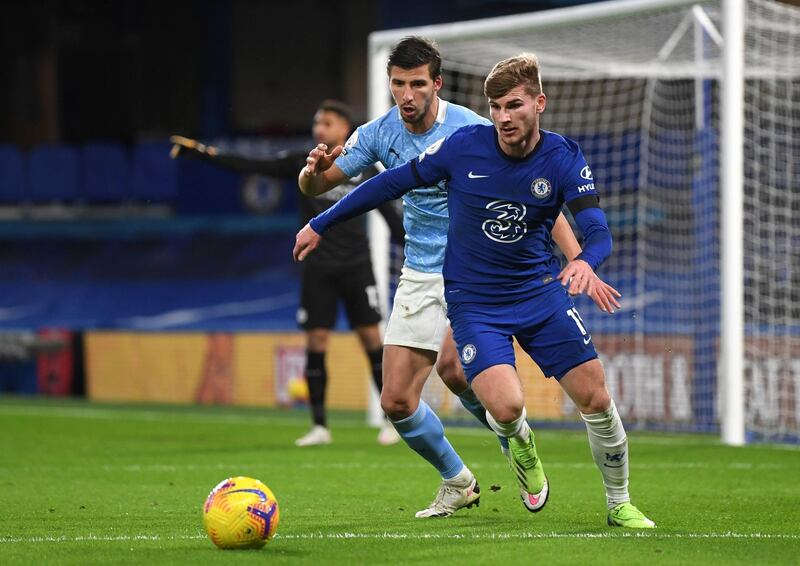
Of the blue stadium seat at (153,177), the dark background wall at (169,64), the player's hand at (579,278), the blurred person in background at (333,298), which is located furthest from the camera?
the dark background wall at (169,64)

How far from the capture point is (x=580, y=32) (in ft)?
40.7

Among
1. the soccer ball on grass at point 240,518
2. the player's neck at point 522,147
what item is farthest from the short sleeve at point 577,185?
the soccer ball on grass at point 240,518

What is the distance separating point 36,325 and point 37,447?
9.93m

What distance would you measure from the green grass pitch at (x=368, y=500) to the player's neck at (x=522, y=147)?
156 centimetres

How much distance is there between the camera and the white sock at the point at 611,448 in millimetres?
6070

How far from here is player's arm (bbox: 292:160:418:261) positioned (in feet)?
20.1

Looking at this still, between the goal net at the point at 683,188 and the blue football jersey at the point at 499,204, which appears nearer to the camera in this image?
the blue football jersey at the point at 499,204

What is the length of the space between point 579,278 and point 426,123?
1.63m

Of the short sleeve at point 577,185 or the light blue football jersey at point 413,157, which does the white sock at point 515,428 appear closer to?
the short sleeve at point 577,185

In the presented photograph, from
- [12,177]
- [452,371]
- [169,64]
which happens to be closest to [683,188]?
[452,371]

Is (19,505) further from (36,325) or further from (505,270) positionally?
(36,325)

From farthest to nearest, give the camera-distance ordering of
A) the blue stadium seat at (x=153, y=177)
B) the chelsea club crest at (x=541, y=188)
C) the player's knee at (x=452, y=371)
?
the blue stadium seat at (x=153, y=177), the player's knee at (x=452, y=371), the chelsea club crest at (x=541, y=188)

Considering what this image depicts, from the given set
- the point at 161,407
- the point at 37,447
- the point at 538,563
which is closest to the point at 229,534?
the point at 538,563

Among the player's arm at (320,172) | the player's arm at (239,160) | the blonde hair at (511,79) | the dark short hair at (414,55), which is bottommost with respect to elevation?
the player's arm at (320,172)
